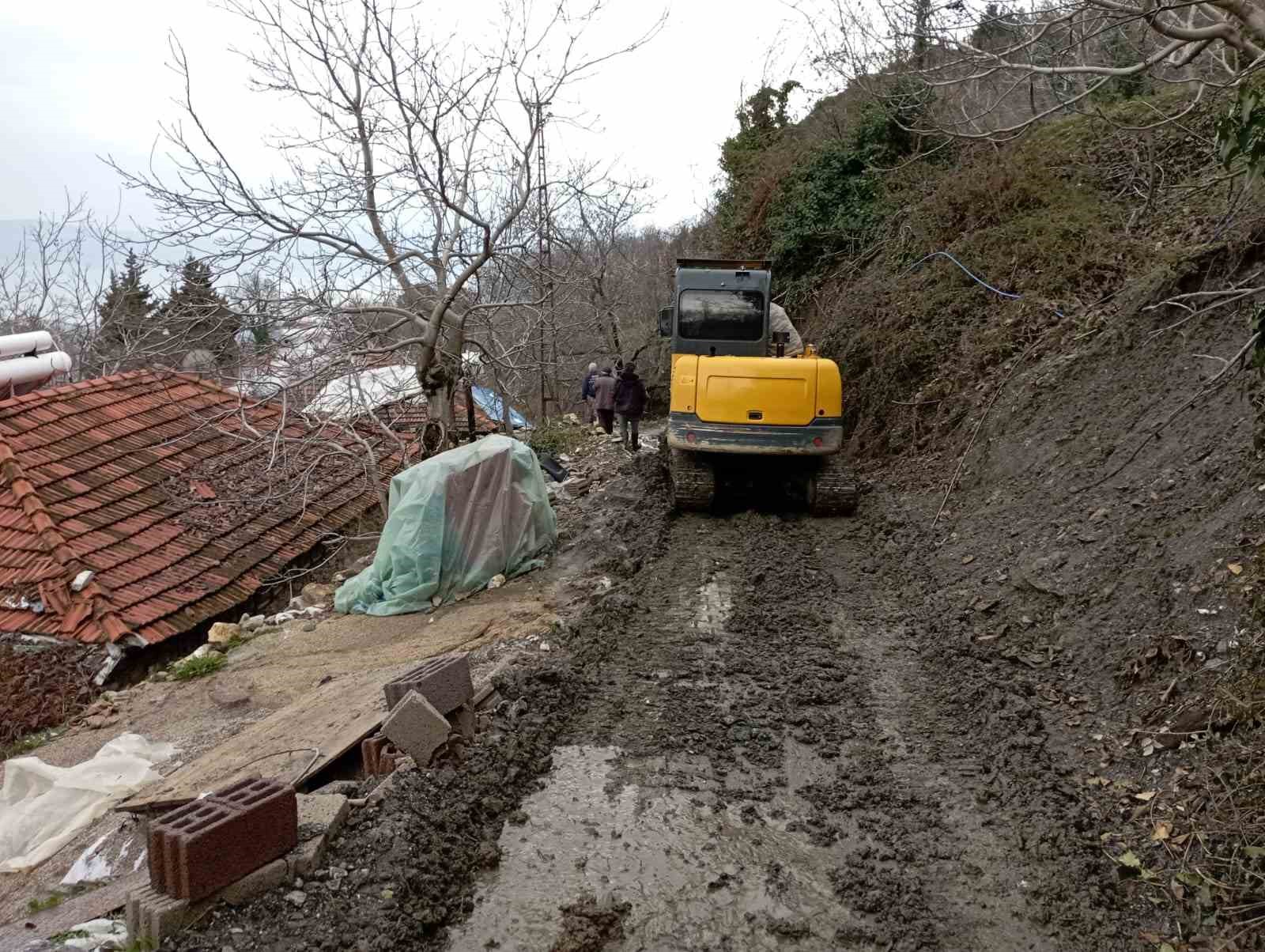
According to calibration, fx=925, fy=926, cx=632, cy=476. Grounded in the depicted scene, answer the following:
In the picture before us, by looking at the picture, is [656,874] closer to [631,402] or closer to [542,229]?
[542,229]

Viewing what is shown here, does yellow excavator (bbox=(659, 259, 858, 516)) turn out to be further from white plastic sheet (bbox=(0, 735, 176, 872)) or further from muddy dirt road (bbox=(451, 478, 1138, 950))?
white plastic sheet (bbox=(0, 735, 176, 872))

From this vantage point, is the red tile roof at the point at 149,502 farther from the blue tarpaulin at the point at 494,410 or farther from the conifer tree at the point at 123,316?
the blue tarpaulin at the point at 494,410

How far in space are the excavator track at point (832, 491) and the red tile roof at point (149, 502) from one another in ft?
16.7

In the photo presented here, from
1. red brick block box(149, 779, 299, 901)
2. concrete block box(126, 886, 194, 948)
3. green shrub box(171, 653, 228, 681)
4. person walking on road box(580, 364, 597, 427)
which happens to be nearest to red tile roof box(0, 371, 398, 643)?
green shrub box(171, 653, 228, 681)

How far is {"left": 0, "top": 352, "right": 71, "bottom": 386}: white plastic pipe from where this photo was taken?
12.2m

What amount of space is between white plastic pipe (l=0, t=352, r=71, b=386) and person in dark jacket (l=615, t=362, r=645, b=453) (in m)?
8.25

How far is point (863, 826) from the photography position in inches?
158

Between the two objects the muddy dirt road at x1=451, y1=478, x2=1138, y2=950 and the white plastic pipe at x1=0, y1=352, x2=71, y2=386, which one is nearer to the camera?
the muddy dirt road at x1=451, y1=478, x2=1138, y2=950

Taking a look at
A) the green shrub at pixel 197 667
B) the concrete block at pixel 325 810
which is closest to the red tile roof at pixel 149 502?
the green shrub at pixel 197 667

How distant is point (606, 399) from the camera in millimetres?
17141

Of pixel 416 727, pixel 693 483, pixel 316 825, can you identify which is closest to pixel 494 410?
pixel 693 483

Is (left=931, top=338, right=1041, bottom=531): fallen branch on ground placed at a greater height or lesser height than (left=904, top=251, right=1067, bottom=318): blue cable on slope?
lesser

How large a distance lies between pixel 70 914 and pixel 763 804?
2.99 metres

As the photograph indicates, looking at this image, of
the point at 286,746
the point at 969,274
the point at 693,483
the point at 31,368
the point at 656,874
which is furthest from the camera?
the point at 31,368
